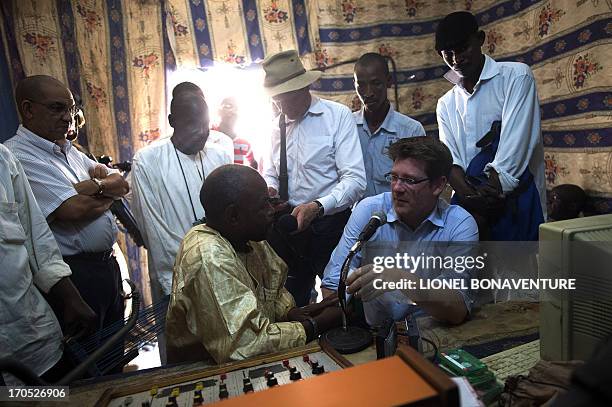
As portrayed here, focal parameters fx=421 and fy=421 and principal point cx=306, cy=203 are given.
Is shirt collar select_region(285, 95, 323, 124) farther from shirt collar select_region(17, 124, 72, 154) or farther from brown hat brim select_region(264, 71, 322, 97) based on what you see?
shirt collar select_region(17, 124, 72, 154)

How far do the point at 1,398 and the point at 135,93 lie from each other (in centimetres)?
316

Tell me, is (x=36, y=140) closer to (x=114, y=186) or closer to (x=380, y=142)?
(x=114, y=186)

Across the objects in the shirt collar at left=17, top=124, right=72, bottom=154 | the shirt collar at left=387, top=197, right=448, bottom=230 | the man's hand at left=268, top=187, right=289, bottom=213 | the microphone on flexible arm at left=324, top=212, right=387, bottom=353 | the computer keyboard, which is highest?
the shirt collar at left=17, top=124, right=72, bottom=154

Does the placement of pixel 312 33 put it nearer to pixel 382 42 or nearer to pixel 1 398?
pixel 382 42

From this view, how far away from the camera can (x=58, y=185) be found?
2090 millimetres

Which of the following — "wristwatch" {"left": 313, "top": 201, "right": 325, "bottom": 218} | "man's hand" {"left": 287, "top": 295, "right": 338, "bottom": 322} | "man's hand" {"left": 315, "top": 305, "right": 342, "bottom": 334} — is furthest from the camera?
"wristwatch" {"left": 313, "top": 201, "right": 325, "bottom": 218}

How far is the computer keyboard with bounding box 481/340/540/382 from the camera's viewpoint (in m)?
1.20

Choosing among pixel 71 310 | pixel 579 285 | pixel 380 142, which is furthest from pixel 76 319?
pixel 380 142

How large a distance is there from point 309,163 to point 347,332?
152 centimetres

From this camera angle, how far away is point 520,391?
3.36 ft

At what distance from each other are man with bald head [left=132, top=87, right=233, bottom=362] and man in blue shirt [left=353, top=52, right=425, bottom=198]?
1116 mm

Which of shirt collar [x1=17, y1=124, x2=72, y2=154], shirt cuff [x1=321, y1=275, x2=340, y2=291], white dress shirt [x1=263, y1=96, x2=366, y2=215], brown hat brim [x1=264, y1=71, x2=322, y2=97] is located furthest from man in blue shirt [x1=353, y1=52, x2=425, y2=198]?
shirt collar [x1=17, y1=124, x2=72, y2=154]

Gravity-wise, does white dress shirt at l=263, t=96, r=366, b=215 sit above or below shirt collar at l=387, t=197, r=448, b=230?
above

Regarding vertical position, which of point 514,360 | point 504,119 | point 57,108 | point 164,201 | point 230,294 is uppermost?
point 57,108
